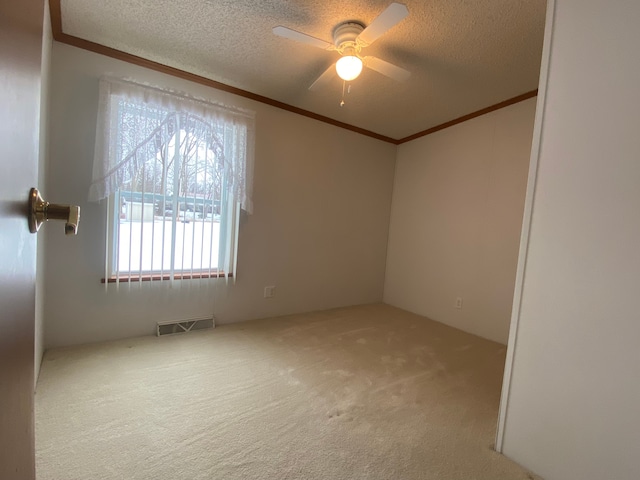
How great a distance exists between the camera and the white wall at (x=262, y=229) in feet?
7.17

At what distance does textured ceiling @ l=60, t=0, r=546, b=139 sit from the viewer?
1.80 m

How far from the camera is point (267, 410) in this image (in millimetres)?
1678

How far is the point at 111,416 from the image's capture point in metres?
1.55

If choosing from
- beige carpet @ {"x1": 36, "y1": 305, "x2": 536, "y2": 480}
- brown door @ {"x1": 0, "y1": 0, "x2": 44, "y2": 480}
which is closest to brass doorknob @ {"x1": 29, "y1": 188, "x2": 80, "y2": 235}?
brown door @ {"x1": 0, "y1": 0, "x2": 44, "y2": 480}

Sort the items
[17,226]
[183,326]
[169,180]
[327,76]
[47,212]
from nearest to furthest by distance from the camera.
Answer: [17,226] → [47,212] → [327,76] → [169,180] → [183,326]

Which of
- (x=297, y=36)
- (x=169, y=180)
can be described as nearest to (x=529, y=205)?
(x=297, y=36)

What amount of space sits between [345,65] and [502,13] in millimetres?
984

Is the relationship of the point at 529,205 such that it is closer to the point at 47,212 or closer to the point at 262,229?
the point at 47,212

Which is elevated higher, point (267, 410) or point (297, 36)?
point (297, 36)

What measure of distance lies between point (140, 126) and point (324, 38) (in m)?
1.54

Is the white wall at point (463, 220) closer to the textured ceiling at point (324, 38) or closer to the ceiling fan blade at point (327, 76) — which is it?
the textured ceiling at point (324, 38)

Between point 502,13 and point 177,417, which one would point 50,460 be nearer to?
point 177,417

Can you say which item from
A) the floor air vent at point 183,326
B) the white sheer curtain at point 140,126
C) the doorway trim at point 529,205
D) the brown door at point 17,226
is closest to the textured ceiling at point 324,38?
the white sheer curtain at point 140,126

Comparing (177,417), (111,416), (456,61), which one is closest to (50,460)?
(111,416)
